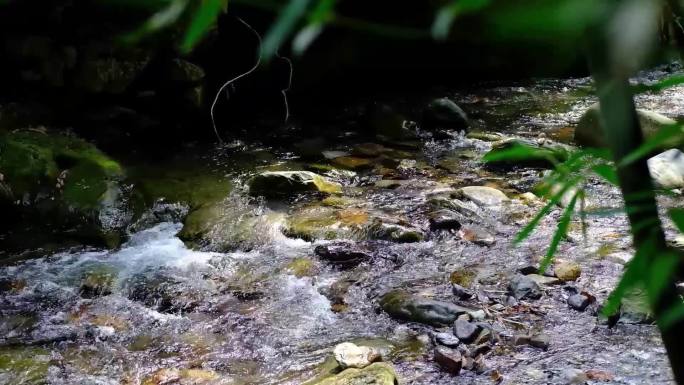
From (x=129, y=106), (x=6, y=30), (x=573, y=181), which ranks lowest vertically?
(x=129, y=106)

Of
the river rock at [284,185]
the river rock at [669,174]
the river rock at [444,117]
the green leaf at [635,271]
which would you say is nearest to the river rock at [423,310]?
the river rock at [669,174]

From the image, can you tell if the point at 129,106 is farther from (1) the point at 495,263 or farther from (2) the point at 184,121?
(1) the point at 495,263

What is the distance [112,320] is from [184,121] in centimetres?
439

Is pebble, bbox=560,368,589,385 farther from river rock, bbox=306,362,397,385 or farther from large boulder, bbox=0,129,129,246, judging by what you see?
large boulder, bbox=0,129,129,246

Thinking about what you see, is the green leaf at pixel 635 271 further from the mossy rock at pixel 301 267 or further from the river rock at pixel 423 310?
the mossy rock at pixel 301 267

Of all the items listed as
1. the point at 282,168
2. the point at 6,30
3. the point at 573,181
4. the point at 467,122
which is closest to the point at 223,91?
the point at 282,168

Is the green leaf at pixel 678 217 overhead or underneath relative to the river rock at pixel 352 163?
overhead

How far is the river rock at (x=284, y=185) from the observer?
590cm

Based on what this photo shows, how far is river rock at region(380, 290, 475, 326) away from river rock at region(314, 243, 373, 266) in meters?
0.68

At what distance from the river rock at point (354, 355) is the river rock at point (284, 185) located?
261cm

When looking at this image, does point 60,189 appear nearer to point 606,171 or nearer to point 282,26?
point 606,171

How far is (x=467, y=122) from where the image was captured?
8156 millimetres

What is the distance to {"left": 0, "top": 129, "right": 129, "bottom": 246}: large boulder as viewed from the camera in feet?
17.6

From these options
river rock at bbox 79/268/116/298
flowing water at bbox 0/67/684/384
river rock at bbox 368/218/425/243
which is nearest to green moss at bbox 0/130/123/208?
flowing water at bbox 0/67/684/384
